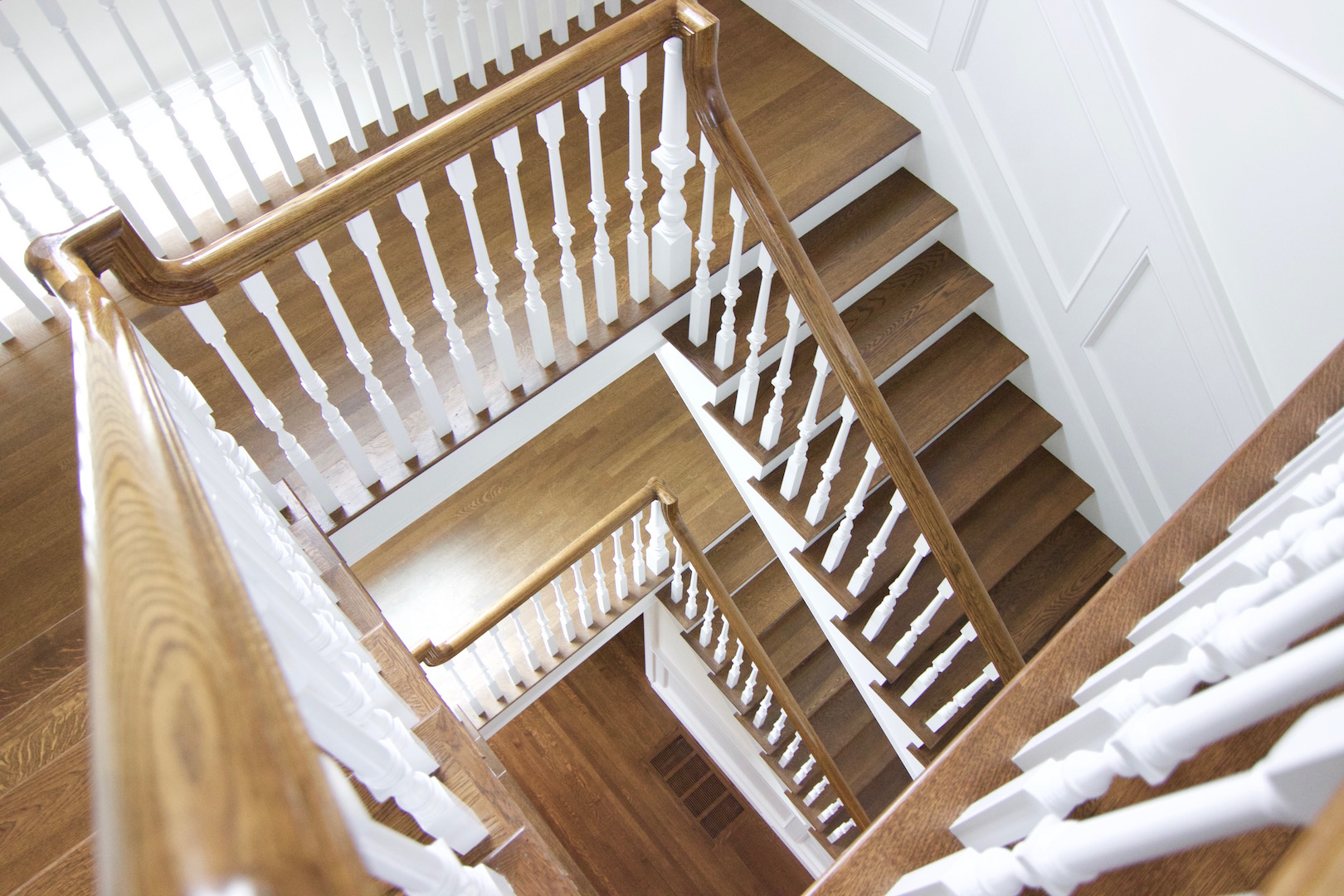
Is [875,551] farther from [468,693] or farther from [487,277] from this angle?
[468,693]

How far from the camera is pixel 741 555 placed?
140 inches

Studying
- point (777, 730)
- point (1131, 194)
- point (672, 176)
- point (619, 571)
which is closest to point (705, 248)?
point (672, 176)

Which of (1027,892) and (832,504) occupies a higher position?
(832,504)

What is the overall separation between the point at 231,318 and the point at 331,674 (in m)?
1.88

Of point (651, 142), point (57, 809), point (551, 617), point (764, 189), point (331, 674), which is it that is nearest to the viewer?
point (331, 674)

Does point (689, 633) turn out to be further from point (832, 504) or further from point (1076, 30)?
point (1076, 30)

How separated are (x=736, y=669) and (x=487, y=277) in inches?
95.3

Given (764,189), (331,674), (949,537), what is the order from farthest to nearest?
(949,537)
(764,189)
(331,674)

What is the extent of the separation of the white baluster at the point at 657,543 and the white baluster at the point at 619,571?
0.40 ft

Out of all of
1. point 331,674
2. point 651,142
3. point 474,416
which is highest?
point 651,142

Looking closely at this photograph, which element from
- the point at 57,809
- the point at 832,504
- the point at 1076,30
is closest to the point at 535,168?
the point at 832,504

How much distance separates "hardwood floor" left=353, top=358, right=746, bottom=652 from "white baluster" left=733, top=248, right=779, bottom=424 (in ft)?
3.13

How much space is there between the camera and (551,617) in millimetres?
3830

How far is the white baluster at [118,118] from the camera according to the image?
1850 millimetres
